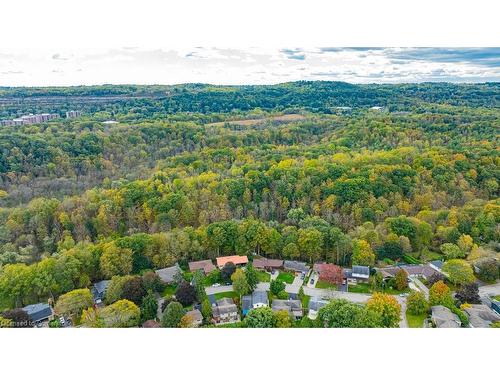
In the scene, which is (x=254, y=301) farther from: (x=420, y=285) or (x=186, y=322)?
(x=420, y=285)

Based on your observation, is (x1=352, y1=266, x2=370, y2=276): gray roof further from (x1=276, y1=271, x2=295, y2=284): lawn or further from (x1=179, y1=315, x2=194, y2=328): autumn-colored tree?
(x1=179, y1=315, x2=194, y2=328): autumn-colored tree

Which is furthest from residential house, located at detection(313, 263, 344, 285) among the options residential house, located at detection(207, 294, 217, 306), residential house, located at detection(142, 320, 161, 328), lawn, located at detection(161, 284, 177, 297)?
residential house, located at detection(142, 320, 161, 328)

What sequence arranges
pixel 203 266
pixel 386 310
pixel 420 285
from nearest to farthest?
pixel 386 310 → pixel 420 285 → pixel 203 266

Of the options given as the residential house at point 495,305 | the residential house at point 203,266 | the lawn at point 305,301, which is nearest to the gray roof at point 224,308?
the lawn at point 305,301

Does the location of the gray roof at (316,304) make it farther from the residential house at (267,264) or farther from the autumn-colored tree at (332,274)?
the residential house at (267,264)

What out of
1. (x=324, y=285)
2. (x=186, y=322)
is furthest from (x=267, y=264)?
(x=186, y=322)

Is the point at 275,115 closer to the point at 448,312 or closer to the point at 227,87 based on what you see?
the point at 227,87
